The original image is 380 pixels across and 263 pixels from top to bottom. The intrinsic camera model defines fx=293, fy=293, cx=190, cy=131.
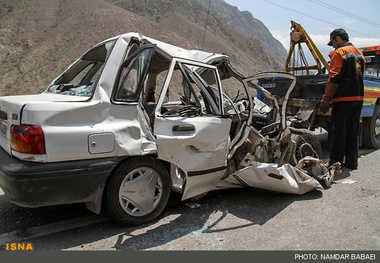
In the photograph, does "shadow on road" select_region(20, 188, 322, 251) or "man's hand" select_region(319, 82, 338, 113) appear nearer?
"shadow on road" select_region(20, 188, 322, 251)

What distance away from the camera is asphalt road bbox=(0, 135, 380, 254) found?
289cm

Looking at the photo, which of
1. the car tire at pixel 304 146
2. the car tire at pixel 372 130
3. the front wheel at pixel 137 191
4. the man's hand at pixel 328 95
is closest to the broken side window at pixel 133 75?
the front wheel at pixel 137 191

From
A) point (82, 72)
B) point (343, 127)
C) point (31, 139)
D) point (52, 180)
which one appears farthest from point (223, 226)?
point (343, 127)

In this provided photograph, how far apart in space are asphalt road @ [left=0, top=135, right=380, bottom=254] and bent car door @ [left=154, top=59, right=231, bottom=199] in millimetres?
425

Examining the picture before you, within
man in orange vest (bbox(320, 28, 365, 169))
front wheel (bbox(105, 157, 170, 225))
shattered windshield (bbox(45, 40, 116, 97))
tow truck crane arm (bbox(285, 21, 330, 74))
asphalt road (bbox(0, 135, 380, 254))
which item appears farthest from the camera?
tow truck crane arm (bbox(285, 21, 330, 74))

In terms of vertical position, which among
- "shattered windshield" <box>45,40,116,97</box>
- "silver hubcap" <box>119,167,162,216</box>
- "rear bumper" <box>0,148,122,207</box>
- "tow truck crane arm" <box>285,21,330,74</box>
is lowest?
"silver hubcap" <box>119,167,162,216</box>

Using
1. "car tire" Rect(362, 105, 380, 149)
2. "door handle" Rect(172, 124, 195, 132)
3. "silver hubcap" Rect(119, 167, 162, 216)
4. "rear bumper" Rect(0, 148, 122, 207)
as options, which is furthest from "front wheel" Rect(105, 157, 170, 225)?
"car tire" Rect(362, 105, 380, 149)

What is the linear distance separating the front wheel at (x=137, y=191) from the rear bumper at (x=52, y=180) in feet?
0.47

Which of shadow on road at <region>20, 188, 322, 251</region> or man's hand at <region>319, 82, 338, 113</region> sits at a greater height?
man's hand at <region>319, 82, 338, 113</region>

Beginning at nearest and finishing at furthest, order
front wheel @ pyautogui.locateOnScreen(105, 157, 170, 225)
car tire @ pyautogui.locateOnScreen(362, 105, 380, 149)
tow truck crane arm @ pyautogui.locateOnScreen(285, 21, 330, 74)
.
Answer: front wheel @ pyautogui.locateOnScreen(105, 157, 170, 225) < car tire @ pyautogui.locateOnScreen(362, 105, 380, 149) < tow truck crane arm @ pyautogui.locateOnScreen(285, 21, 330, 74)

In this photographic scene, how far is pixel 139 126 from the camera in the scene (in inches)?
122

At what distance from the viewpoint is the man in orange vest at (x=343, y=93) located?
192 inches

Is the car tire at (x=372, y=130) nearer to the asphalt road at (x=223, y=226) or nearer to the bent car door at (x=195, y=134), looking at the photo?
the asphalt road at (x=223, y=226)

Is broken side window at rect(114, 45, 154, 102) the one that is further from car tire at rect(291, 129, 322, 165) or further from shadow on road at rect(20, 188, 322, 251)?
car tire at rect(291, 129, 322, 165)
